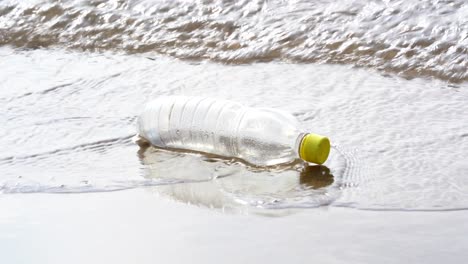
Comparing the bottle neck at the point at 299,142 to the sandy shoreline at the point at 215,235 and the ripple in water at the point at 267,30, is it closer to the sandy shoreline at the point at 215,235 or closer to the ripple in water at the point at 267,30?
the sandy shoreline at the point at 215,235

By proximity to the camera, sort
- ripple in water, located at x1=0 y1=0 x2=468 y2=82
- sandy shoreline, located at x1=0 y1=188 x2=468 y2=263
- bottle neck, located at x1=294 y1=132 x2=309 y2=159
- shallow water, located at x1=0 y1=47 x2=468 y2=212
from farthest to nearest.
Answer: ripple in water, located at x1=0 y1=0 x2=468 y2=82
bottle neck, located at x1=294 y1=132 x2=309 y2=159
shallow water, located at x1=0 y1=47 x2=468 y2=212
sandy shoreline, located at x1=0 y1=188 x2=468 y2=263

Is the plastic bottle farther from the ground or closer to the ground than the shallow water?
farther from the ground

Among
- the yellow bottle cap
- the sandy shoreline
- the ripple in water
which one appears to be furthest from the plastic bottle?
the ripple in water

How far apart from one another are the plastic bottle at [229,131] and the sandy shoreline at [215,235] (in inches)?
12.6

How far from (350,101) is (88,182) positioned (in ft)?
2.90

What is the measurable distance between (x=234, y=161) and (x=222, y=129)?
0.35ft

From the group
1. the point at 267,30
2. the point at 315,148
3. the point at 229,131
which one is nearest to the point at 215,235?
the point at 315,148

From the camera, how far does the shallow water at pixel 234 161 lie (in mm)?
2170

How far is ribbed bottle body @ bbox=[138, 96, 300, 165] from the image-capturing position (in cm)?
237

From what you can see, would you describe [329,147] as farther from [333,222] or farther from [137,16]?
[137,16]

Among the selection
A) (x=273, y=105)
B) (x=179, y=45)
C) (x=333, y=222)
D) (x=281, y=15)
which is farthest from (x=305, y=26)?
(x=333, y=222)

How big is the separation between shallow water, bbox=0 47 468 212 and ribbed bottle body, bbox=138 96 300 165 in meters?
0.04

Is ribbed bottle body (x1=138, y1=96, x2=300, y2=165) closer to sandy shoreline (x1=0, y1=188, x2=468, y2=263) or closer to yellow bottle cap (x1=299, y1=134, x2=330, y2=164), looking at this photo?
yellow bottle cap (x1=299, y1=134, x2=330, y2=164)

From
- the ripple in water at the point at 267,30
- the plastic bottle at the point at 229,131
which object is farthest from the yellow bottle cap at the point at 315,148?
the ripple in water at the point at 267,30
